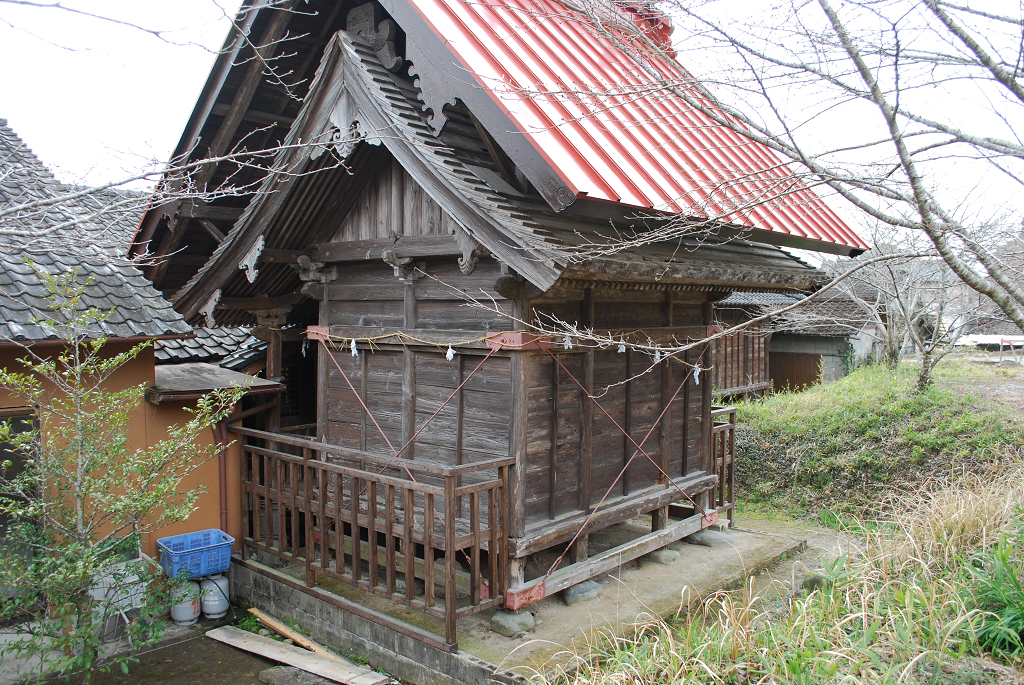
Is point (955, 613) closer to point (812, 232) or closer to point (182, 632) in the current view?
point (812, 232)

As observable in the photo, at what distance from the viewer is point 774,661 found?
13.2 ft

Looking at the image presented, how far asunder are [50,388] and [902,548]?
25.5ft

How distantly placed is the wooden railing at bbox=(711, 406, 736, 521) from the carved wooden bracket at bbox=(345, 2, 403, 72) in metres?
5.60

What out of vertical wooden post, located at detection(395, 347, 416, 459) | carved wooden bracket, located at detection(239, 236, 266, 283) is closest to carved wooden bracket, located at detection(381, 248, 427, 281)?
vertical wooden post, located at detection(395, 347, 416, 459)

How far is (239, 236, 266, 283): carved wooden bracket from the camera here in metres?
6.91

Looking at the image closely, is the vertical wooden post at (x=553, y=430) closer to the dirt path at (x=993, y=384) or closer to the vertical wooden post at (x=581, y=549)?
the vertical wooden post at (x=581, y=549)

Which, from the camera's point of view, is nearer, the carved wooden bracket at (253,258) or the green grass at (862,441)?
the carved wooden bracket at (253,258)

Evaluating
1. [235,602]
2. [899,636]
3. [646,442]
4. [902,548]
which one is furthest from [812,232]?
[235,602]

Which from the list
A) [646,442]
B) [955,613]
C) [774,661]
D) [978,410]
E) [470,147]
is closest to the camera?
[774,661]

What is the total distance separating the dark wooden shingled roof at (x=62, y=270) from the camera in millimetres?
5984

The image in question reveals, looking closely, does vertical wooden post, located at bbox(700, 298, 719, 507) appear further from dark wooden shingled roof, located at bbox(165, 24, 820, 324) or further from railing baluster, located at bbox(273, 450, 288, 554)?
railing baluster, located at bbox(273, 450, 288, 554)

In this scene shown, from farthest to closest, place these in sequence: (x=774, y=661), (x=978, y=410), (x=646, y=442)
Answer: (x=978, y=410)
(x=646, y=442)
(x=774, y=661)

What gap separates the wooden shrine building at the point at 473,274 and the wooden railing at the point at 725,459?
0.41 meters

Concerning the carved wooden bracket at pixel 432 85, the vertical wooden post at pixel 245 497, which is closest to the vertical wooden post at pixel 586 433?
the carved wooden bracket at pixel 432 85
